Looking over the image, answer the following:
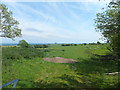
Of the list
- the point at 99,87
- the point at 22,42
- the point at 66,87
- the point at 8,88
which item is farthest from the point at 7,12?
the point at 99,87

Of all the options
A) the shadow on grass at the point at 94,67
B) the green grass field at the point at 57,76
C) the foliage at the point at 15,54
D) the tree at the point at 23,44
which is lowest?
the shadow on grass at the point at 94,67

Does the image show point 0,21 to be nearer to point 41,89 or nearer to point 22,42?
point 22,42

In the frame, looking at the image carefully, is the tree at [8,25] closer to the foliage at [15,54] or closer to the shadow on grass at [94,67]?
the foliage at [15,54]

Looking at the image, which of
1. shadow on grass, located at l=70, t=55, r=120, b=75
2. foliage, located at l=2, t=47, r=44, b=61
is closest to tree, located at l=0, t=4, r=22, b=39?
foliage, located at l=2, t=47, r=44, b=61

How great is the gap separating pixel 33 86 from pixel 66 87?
239cm

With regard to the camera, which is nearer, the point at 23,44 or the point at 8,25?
the point at 8,25

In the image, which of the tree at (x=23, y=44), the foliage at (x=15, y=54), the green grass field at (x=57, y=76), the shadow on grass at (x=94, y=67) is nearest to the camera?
the green grass field at (x=57, y=76)

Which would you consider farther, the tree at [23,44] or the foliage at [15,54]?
the tree at [23,44]

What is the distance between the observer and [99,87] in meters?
6.75

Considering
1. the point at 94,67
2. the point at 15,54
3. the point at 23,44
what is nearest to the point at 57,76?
the point at 94,67

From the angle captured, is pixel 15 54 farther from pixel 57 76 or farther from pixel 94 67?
pixel 94 67

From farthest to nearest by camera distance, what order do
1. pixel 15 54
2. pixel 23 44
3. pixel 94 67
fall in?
pixel 23 44
pixel 15 54
pixel 94 67

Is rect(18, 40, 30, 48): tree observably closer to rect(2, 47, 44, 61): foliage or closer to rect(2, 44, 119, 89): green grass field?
rect(2, 47, 44, 61): foliage

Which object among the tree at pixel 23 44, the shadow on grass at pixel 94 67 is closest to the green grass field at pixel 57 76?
the shadow on grass at pixel 94 67
